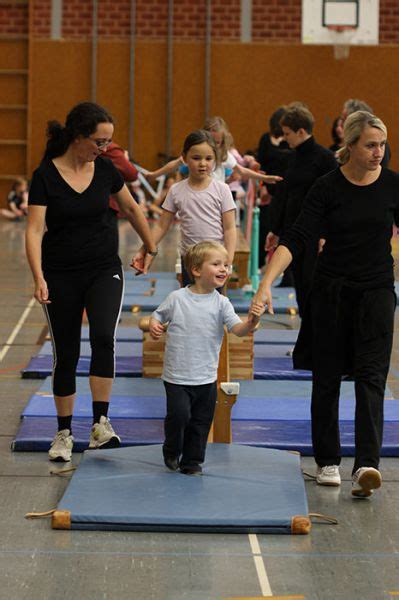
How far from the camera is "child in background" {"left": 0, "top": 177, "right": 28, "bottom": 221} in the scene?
20109 millimetres

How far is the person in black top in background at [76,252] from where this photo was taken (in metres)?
5.42

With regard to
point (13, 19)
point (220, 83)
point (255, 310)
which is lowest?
point (255, 310)

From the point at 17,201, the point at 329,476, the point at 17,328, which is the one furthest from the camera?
the point at 17,201

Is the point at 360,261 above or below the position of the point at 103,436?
above

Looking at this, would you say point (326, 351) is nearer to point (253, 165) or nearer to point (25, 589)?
point (25, 589)

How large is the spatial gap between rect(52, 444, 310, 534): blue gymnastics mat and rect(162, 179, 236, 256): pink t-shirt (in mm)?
1754

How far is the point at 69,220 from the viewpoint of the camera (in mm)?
5438

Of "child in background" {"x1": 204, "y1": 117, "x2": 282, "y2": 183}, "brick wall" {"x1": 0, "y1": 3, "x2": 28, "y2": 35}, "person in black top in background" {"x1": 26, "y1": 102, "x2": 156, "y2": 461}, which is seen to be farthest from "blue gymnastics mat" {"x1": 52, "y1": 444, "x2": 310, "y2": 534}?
"brick wall" {"x1": 0, "y1": 3, "x2": 28, "y2": 35}

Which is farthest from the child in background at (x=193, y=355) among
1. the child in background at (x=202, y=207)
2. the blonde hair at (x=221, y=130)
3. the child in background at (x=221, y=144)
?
the blonde hair at (x=221, y=130)

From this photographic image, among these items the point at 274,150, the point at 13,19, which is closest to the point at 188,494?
the point at 274,150

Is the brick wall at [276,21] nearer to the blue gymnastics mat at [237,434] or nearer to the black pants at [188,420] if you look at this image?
the blue gymnastics mat at [237,434]

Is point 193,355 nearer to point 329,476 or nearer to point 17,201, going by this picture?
point 329,476

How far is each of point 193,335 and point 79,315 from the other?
2.29 feet

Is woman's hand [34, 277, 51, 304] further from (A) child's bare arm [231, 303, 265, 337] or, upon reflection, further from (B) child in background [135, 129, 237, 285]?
(B) child in background [135, 129, 237, 285]
